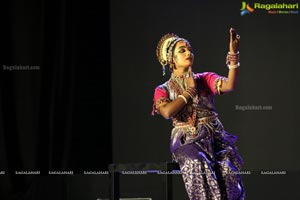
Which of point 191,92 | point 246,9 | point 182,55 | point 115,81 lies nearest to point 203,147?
point 191,92

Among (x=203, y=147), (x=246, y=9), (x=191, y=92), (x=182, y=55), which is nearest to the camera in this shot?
(x=203, y=147)

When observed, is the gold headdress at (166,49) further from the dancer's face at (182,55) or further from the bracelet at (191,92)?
the bracelet at (191,92)

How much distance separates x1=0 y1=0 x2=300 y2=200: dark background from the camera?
4668 millimetres

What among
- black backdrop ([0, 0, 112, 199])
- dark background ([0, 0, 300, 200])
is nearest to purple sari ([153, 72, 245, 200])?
dark background ([0, 0, 300, 200])

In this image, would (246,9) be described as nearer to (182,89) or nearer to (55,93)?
(182,89)

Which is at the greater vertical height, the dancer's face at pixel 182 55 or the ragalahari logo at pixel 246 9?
the ragalahari logo at pixel 246 9

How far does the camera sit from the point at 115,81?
15.5 feet

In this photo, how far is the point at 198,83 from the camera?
4.05 metres

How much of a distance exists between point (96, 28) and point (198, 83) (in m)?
1.18

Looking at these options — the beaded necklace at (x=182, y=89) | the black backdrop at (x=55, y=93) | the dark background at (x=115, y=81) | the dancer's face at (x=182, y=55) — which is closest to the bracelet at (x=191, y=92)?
the beaded necklace at (x=182, y=89)

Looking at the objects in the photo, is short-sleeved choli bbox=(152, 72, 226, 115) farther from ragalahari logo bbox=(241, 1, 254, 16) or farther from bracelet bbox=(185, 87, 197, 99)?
ragalahari logo bbox=(241, 1, 254, 16)

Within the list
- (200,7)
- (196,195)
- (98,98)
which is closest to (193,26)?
(200,7)

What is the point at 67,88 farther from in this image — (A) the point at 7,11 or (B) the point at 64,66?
(A) the point at 7,11

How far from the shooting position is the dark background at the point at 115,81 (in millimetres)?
4668
